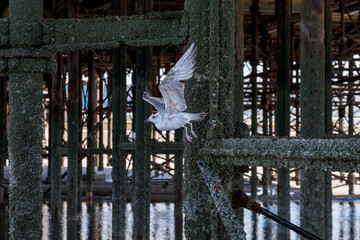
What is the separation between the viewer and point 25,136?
19.2 ft

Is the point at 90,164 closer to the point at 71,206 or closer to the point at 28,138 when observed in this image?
the point at 71,206

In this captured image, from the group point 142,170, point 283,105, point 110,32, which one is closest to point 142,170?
point 142,170

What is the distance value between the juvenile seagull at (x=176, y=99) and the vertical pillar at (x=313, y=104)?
12.0ft

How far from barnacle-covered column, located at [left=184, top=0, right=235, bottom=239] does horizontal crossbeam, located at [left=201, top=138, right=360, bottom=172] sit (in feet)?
0.62

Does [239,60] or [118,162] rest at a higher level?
[239,60]

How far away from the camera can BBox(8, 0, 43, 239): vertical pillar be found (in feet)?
19.1

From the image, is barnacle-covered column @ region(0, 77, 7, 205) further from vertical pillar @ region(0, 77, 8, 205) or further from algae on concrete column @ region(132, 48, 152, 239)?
algae on concrete column @ region(132, 48, 152, 239)

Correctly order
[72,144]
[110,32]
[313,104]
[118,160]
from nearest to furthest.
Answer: [110,32] < [313,104] < [118,160] < [72,144]

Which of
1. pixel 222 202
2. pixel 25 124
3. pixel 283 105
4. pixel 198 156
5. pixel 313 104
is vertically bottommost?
pixel 222 202

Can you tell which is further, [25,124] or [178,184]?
[178,184]

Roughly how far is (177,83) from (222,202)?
3.54ft

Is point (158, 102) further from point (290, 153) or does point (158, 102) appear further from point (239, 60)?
point (239, 60)

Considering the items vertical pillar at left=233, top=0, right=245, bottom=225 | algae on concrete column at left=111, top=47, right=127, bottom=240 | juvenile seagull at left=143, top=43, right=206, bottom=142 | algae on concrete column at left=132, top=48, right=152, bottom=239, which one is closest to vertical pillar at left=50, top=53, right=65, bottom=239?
algae on concrete column at left=111, top=47, right=127, bottom=240

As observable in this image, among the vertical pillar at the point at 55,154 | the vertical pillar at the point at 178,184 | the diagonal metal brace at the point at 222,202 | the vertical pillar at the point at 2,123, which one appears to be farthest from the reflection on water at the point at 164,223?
the diagonal metal brace at the point at 222,202
